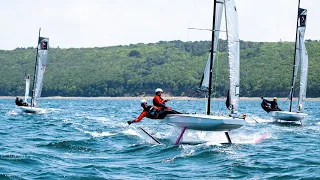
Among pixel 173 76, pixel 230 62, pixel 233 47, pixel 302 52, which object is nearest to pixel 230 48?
pixel 233 47

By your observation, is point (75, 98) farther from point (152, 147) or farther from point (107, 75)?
point (152, 147)

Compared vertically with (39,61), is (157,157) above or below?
below

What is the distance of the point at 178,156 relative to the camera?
20.2 m

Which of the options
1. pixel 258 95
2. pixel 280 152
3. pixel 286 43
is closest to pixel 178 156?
pixel 280 152

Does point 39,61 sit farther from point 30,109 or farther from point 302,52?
point 302,52

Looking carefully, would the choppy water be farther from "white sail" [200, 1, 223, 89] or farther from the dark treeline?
the dark treeline

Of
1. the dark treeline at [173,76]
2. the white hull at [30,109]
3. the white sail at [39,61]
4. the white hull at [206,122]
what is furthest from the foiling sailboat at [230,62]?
the dark treeline at [173,76]

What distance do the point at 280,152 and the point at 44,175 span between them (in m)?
9.10

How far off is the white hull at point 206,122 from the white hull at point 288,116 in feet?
51.2

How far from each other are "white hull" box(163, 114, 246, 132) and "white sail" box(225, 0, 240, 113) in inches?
61.7

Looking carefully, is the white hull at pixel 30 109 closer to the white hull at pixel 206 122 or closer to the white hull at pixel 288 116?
the white hull at pixel 288 116

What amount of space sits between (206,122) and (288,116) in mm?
16667

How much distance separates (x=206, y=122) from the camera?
22.9 metres

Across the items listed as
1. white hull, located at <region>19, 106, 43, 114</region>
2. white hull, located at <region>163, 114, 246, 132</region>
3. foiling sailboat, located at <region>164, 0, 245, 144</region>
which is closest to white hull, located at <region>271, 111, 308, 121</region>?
foiling sailboat, located at <region>164, 0, 245, 144</region>
